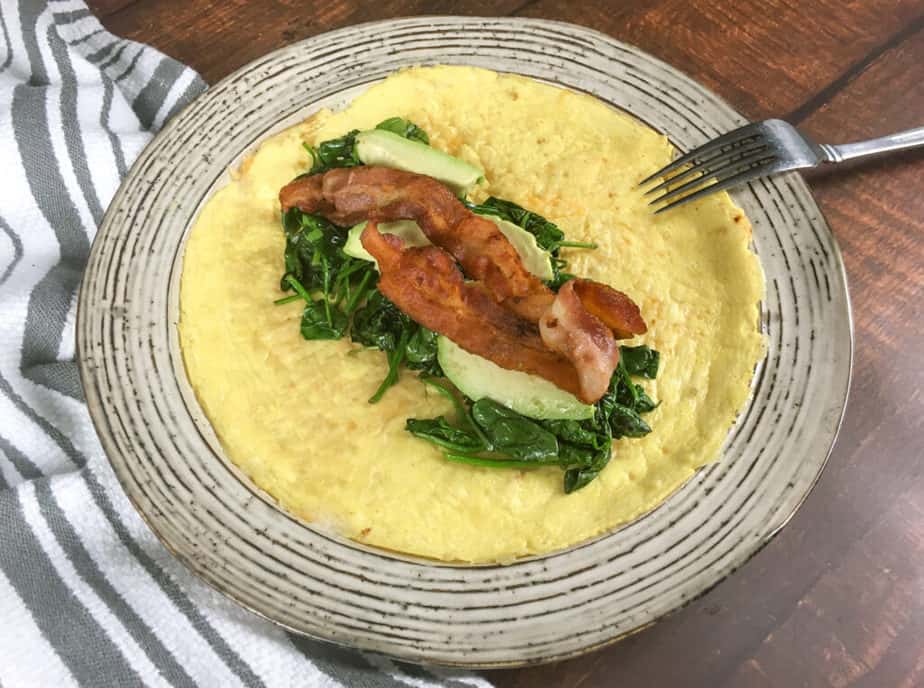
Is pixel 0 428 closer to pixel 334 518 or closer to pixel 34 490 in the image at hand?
pixel 34 490

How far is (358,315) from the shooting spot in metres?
3.19

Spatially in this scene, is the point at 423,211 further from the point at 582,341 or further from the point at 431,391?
the point at 582,341

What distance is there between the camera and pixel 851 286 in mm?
3477

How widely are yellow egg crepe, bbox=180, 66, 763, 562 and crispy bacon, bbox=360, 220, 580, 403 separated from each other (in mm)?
368

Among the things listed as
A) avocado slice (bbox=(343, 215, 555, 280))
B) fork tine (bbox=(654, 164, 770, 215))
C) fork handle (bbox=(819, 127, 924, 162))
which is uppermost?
fork handle (bbox=(819, 127, 924, 162))

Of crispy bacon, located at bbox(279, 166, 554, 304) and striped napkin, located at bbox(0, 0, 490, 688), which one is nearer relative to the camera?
striped napkin, located at bbox(0, 0, 490, 688)

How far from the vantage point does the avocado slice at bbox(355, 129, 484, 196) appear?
325 centimetres

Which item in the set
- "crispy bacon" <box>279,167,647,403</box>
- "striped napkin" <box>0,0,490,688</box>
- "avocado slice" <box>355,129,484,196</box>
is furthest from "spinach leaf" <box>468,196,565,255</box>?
"striped napkin" <box>0,0,490,688</box>

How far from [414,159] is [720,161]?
1.30 meters

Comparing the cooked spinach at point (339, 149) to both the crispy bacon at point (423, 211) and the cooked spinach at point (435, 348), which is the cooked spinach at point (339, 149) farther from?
the crispy bacon at point (423, 211)

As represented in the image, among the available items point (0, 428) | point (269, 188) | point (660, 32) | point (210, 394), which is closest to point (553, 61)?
point (660, 32)

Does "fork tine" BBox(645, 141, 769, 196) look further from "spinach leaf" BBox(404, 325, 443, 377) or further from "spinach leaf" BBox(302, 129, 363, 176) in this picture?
"spinach leaf" BBox(302, 129, 363, 176)

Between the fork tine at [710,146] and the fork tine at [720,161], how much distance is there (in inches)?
1.4

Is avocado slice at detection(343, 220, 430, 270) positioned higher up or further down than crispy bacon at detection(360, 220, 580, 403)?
higher up
